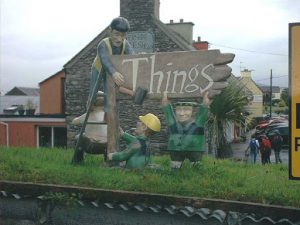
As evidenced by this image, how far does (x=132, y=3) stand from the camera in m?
21.5

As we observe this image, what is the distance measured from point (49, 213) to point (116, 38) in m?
2.48

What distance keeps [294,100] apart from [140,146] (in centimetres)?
365

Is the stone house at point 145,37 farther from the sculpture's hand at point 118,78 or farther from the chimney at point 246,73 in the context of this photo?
the chimney at point 246,73

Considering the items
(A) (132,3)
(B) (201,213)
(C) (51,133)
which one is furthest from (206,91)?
(C) (51,133)

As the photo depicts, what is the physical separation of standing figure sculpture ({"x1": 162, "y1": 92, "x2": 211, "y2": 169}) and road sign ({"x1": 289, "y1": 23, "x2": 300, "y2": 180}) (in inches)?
125

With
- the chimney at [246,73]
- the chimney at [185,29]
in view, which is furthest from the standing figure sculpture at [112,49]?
the chimney at [246,73]

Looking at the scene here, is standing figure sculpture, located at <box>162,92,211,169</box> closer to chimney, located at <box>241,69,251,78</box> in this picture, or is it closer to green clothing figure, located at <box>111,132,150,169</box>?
green clothing figure, located at <box>111,132,150,169</box>

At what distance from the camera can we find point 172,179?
538cm

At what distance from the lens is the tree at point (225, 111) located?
10.7 metres

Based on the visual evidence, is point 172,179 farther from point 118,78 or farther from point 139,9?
point 139,9

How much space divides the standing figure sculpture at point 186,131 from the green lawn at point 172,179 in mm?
199

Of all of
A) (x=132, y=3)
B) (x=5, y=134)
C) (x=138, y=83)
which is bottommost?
(x=5, y=134)

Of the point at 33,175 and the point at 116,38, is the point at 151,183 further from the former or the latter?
the point at 116,38

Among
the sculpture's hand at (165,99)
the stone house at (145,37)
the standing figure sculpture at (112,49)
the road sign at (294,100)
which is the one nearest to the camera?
the road sign at (294,100)
